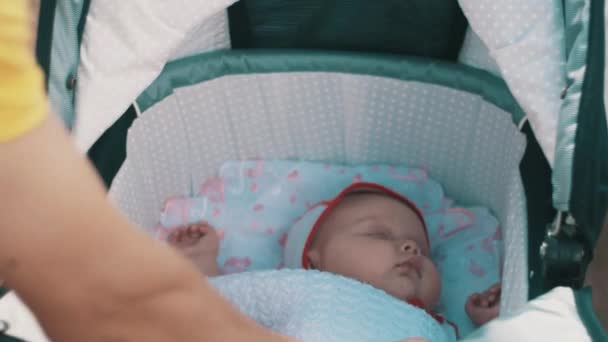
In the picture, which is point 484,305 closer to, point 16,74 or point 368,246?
point 368,246

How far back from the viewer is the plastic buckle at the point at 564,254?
37.8 inches

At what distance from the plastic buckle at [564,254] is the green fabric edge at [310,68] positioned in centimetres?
44

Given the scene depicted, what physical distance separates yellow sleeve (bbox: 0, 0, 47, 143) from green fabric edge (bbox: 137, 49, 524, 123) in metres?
1.07

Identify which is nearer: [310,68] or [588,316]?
[588,316]

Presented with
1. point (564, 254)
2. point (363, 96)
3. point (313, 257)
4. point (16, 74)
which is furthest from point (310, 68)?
point (16, 74)

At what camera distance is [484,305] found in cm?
124

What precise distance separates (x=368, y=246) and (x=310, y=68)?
43cm

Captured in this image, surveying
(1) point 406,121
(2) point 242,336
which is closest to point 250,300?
(1) point 406,121

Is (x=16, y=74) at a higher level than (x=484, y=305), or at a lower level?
higher

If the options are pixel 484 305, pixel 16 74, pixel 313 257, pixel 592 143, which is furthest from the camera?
pixel 313 257

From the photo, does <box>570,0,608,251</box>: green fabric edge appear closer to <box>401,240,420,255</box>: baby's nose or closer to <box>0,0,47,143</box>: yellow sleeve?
<box>401,240,420,255</box>: baby's nose

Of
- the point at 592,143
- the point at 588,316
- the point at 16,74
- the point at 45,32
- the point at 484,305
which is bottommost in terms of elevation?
the point at 484,305

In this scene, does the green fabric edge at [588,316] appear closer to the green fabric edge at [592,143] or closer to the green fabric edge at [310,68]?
the green fabric edge at [592,143]

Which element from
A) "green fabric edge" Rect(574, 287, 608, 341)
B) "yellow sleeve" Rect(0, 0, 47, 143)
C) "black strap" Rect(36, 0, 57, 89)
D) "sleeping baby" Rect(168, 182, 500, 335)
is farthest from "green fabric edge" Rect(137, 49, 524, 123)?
"yellow sleeve" Rect(0, 0, 47, 143)
